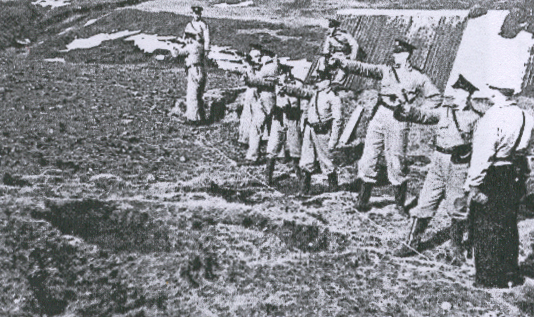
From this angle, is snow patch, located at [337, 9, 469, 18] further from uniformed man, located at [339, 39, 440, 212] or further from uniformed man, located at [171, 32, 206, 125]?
uniformed man, located at [339, 39, 440, 212]

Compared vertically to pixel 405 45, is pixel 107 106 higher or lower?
lower

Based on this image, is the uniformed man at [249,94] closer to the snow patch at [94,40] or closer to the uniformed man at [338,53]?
the uniformed man at [338,53]

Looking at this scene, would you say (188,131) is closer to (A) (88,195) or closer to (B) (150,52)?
(A) (88,195)

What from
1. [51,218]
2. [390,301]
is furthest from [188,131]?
[390,301]

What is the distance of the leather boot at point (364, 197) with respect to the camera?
7.99 metres

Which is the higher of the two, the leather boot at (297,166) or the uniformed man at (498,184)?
the uniformed man at (498,184)

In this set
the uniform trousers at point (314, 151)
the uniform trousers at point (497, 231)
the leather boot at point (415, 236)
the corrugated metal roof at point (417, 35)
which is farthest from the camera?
the corrugated metal roof at point (417, 35)

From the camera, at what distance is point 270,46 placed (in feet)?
58.3

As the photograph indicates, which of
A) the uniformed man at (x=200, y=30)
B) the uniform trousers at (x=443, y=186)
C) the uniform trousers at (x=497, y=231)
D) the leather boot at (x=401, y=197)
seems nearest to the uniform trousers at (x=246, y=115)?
the uniformed man at (x=200, y=30)

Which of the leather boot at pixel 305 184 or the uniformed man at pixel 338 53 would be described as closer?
the uniformed man at pixel 338 53

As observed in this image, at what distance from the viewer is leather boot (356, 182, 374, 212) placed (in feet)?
26.2

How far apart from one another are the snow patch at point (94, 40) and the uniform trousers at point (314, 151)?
40.5 feet

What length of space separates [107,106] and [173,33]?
777 cm

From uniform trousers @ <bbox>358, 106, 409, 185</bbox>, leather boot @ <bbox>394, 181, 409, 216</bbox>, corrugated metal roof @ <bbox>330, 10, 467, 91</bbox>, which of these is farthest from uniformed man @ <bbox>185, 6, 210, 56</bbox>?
leather boot @ <bbox>394, 181, 409, 216</bbox>
